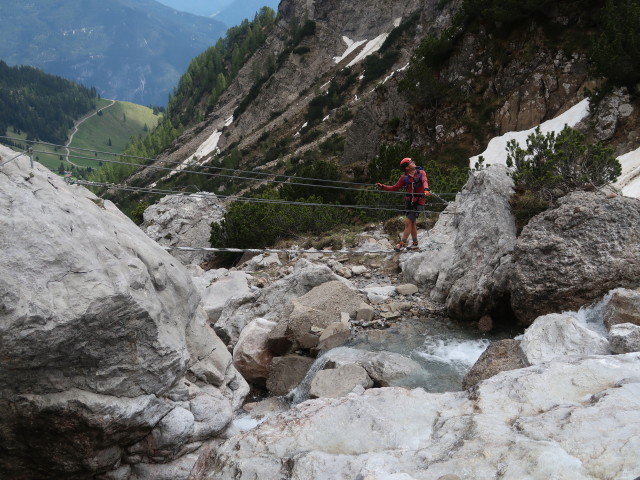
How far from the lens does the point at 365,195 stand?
22.2 metres

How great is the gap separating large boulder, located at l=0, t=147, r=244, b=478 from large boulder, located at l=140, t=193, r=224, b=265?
17865 mm

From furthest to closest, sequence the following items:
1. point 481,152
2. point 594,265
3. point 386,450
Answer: point 481,152 → point 594,265 → point 386,450

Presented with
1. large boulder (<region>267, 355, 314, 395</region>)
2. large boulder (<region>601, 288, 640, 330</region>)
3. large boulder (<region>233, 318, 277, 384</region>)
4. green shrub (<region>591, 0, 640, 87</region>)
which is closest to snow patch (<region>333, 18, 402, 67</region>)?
green shrub (<region>591, 0, 640, 87</region>)

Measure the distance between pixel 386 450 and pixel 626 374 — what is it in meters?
2.69

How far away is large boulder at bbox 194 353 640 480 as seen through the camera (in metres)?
3.82

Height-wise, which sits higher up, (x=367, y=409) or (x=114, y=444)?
(x=367, y=409)

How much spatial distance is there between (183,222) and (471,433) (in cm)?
2417

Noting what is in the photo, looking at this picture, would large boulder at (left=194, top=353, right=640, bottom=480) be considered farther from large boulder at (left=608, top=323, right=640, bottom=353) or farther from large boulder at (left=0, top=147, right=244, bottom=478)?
large boulder at (left=0, top=147, right=244, bottom=478)

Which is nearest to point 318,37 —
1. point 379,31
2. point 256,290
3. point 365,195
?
point 379,31

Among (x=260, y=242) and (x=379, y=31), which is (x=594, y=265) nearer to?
(x=260, y=242)

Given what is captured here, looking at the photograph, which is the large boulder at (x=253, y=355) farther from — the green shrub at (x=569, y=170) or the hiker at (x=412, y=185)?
the green shrub at (x=569, y=170)

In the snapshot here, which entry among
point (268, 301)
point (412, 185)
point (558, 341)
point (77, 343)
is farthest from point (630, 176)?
point (77, 343)

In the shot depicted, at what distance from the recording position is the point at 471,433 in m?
4.39

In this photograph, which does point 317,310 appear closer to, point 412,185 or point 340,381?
point 340,381
